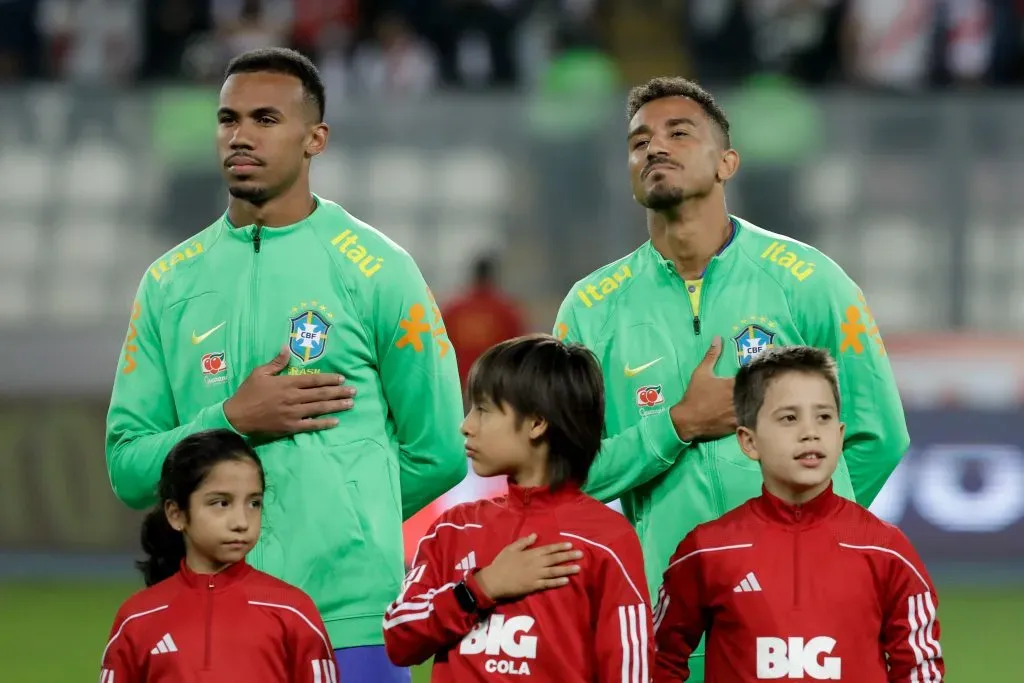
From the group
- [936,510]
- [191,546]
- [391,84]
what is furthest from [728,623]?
[391,84]

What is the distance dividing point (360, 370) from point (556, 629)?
34.2 inches

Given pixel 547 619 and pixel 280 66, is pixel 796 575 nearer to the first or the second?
pixel 547 619

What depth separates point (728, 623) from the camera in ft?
13.2

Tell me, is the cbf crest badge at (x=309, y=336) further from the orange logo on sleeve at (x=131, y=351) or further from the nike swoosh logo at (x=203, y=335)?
the orange logo on sleeve at (x=131, y=351)

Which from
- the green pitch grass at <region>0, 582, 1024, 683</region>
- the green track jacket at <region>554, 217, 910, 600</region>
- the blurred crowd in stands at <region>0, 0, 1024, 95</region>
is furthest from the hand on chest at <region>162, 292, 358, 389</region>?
the blurred crowd in stands at <region>0, 0, 1024, 95</region>

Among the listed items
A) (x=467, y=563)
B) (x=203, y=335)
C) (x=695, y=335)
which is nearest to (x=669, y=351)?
(x=695, y=335)

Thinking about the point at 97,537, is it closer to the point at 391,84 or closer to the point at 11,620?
the point at 11,620

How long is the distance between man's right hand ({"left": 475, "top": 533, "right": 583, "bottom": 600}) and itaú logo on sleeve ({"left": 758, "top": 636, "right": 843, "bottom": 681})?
51 centimetres

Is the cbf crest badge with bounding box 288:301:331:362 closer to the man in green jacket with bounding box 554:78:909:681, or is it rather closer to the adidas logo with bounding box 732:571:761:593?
the man in green jacket with bounding box 554:78:909:681

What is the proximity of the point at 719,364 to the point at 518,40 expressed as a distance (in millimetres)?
10482

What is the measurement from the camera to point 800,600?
397 cm

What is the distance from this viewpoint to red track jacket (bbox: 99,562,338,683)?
402 cm

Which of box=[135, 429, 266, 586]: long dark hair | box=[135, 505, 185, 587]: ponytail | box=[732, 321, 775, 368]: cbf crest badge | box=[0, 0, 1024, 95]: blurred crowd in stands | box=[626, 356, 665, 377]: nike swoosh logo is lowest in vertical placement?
box=[135, 505, 185, 587]: ponytail

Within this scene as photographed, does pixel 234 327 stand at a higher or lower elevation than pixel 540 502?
higher
